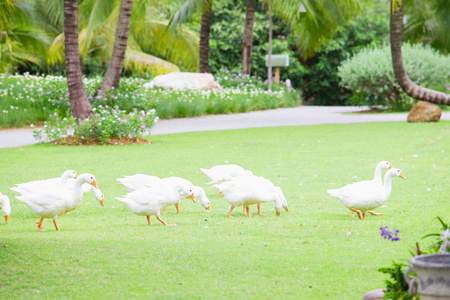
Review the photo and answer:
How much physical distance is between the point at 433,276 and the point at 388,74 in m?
22.6

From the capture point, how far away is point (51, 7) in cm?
2811

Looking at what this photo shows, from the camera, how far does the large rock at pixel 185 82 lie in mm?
25531

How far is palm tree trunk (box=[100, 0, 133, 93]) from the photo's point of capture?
16922 mm

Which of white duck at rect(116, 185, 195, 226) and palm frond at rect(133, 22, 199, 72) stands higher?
palm frond at rect(133, 22, 199, 72)

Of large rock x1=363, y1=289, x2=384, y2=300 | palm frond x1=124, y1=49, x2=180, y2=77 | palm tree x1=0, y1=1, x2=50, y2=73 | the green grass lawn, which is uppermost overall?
palm tree x1=0, y1=1, x2=50, y2=73

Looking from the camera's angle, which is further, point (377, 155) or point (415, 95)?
point (415, 95)

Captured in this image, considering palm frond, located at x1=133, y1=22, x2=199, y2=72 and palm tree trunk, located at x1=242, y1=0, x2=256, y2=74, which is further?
palm frond, located at x1=133, y1=22, x2=199, y2=72

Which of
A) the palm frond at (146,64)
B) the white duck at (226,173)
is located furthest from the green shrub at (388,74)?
the white duck at (226,173)

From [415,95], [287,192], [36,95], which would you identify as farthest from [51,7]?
[287,192]

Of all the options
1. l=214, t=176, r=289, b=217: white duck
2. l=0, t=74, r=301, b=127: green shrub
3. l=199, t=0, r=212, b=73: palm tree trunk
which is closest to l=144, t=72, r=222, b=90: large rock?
l=0, t=74, r=301, b=127: green shrub

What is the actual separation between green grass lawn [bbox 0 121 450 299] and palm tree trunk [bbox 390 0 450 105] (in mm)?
7785

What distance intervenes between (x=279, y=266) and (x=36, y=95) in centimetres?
1629

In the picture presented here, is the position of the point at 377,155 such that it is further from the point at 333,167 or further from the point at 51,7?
the point at 51,7

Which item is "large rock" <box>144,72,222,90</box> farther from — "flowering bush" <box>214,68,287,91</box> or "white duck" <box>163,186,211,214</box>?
"white duck" <box>163,186,211,214</box>
